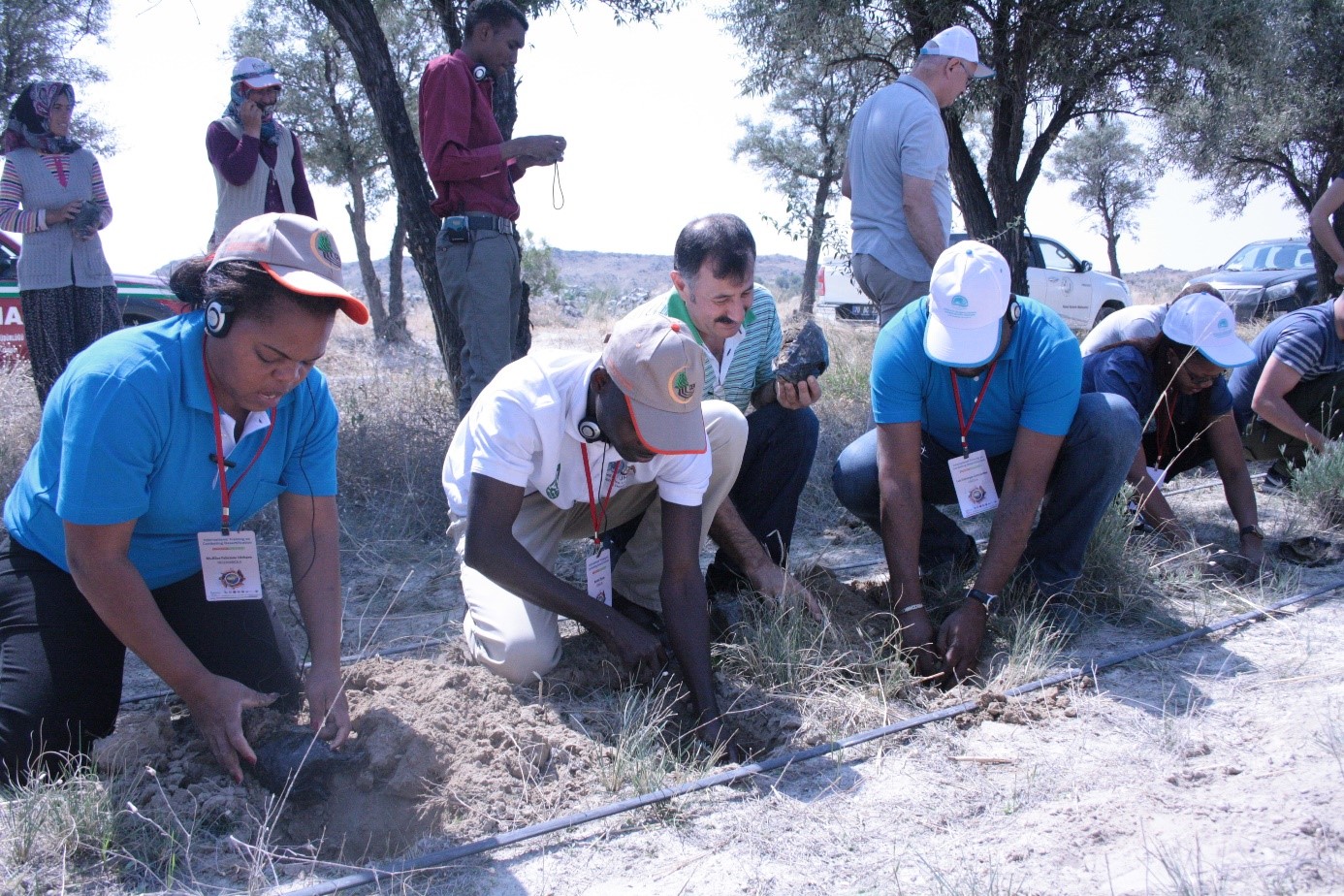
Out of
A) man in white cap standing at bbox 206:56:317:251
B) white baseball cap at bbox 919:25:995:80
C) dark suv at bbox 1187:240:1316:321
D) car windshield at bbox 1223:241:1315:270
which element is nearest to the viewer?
white baseball cap at bbox 919:25:995:80

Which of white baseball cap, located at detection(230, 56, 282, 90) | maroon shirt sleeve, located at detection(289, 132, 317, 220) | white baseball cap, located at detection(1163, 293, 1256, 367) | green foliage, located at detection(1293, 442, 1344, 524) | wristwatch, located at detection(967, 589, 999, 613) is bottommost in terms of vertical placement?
wristwatch, located at detection(967, 589, 999, 613)

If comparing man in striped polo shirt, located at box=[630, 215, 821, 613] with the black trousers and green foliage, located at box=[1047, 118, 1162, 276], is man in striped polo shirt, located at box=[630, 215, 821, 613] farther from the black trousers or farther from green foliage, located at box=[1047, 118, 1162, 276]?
green foliage, located at box=[1047, 118, 1162, 276]

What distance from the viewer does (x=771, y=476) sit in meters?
3.81

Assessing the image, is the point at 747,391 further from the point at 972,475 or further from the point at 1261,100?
the point at 1261,100

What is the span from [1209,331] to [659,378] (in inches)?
102

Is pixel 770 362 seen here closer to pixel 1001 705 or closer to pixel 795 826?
pixel 1001 705

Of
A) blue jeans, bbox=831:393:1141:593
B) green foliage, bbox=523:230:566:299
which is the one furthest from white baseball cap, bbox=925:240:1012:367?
green foliage, bbox=523:230:566:299

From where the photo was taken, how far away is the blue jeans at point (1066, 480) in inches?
137

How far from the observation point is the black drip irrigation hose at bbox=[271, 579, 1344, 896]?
7.10 feet

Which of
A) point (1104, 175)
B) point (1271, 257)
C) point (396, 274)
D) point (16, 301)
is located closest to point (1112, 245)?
point (1104, 175)

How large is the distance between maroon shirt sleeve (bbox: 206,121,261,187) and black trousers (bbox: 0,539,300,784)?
9.09 feet

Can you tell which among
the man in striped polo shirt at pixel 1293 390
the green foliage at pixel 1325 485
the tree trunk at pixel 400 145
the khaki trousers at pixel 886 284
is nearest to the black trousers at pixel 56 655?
the tree trunk at pixel 400 145

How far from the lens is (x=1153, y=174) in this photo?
19125 millimetres

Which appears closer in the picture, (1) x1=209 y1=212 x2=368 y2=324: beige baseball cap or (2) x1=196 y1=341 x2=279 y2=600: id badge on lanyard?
(1) x1=209 y1=212 x2=368 y2=324: beige baseball cap
